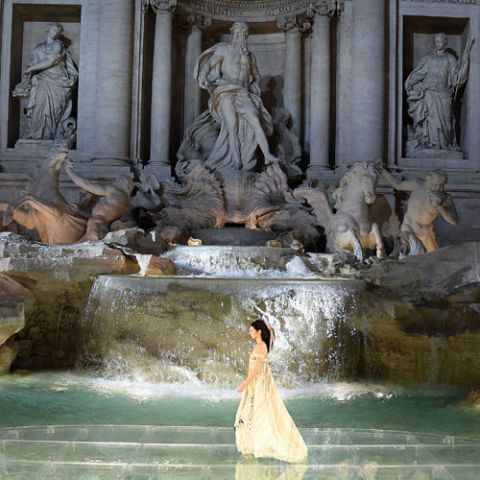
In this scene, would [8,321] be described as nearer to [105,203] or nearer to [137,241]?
[137,241]

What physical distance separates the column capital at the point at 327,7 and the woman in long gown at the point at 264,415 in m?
11.8

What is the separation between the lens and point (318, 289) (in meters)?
8.30

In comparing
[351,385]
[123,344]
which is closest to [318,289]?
[351,385]

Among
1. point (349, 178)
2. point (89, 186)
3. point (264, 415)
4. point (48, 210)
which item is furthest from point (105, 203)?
point (264, 415)

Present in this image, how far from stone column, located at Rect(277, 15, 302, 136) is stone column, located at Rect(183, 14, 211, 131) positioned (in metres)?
1.79

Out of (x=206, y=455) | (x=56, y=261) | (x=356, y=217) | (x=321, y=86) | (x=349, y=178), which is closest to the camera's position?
(x=206, y=455)

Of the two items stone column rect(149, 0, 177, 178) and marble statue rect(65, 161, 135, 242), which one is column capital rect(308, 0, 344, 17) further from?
marble statue rect(65, 161, 135, 242)

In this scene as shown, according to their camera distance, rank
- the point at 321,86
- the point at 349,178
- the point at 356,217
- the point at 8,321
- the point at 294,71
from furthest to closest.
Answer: the point at 294,71
the point at 321,86
the point at 349,178
the point at 356,217
the point at 8,321

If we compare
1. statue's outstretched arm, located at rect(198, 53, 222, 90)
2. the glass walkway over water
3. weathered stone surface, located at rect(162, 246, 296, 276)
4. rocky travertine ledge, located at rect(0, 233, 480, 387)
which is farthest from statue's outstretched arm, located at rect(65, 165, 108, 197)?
the glass walkway over water

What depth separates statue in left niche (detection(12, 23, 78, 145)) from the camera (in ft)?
49.4

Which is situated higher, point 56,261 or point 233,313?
point 56,261

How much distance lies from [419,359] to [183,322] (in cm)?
274

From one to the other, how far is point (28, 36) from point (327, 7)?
21.4 feet

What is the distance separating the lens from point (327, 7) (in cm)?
1495
